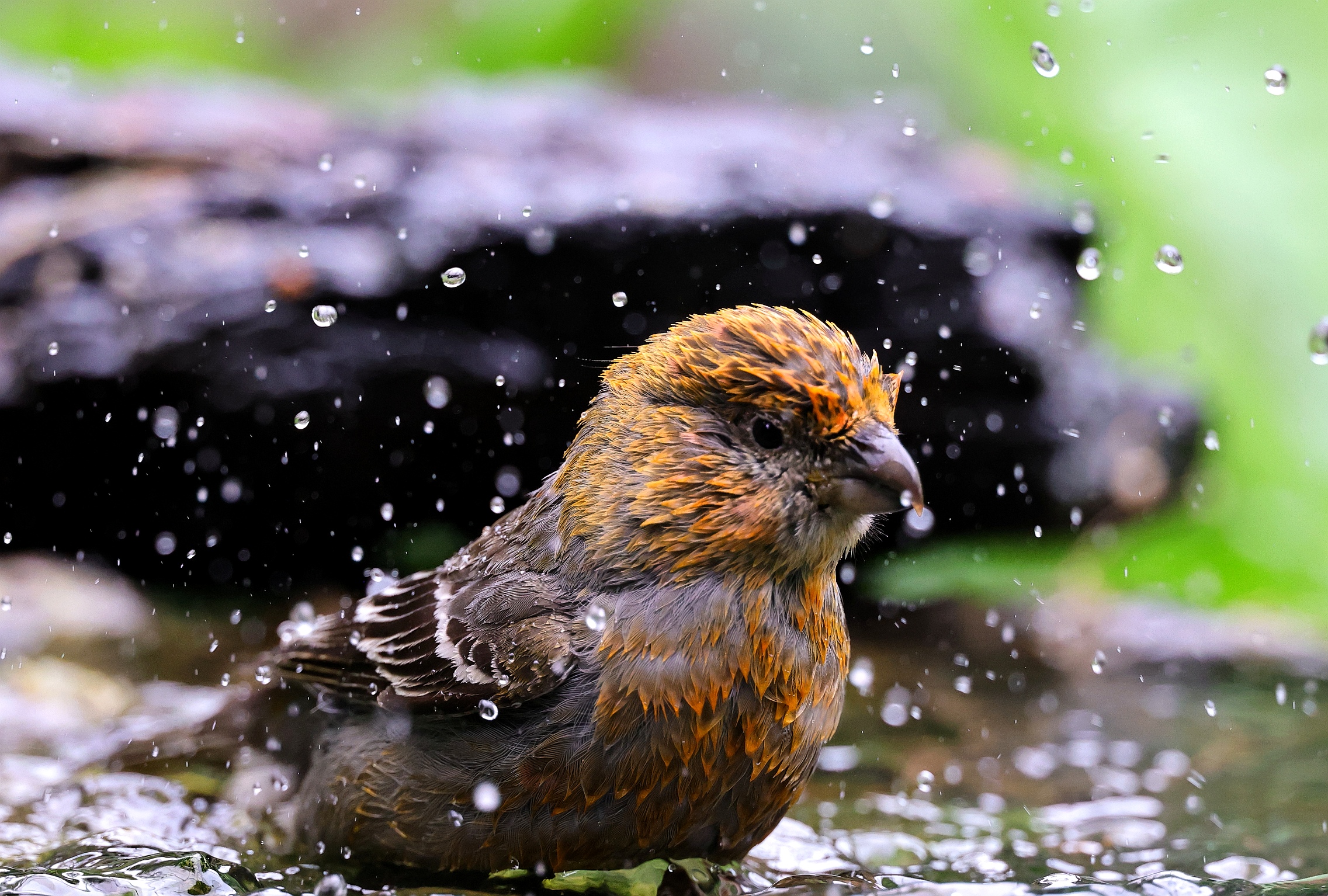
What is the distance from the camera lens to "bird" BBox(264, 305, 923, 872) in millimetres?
3158

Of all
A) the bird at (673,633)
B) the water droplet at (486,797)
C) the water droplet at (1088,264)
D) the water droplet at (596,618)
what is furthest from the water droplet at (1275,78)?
the water droplet at (486,797)

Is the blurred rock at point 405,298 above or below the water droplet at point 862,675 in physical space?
above

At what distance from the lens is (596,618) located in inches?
129

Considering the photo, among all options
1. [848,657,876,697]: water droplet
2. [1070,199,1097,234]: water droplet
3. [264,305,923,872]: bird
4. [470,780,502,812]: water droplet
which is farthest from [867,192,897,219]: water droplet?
[470,780,502,812]: water droplet

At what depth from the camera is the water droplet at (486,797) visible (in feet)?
10.8

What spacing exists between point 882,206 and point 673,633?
10.7 feet

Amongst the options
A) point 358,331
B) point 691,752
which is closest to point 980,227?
point 358,331

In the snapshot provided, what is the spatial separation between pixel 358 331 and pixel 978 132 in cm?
483

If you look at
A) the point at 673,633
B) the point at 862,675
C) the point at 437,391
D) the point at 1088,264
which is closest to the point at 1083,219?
the point at 1088,264

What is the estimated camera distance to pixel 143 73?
7895mm

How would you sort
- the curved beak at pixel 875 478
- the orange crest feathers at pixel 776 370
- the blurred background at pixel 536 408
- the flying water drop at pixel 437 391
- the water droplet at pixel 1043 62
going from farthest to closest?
1. the water droplet at pixel 1043 62
2. the flying water drop at pixel 437 391
3. the blurred background at pixel 536 408
4. the orange crest feathers at pixel 776 370
5. the curved beak at pixel 875 478

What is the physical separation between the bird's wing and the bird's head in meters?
0.24

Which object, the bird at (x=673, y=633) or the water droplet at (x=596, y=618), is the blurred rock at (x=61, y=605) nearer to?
the bird at (x=673, y=633)

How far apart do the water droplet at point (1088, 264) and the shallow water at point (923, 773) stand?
164 cm
